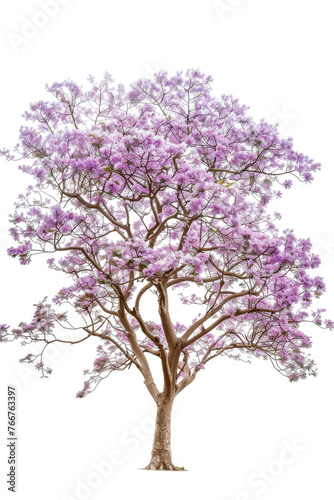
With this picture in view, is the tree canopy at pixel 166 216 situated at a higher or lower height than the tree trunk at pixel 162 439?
higher

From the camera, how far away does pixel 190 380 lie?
845 cm

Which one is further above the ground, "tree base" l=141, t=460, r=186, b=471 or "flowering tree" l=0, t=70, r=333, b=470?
"flowering tree" l=0, t=70, r=333, b=470

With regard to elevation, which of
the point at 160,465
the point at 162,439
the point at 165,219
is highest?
the point at 165,219

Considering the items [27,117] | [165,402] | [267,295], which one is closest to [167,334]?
[165,402]

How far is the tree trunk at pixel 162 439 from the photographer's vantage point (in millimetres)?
7531

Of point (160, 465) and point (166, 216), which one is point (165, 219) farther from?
point (160, 465)

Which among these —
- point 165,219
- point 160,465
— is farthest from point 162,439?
point 165,219

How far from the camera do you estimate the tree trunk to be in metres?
7.53

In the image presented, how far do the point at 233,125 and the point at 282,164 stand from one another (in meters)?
0.85

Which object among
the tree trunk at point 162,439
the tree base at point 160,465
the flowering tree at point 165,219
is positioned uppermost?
the flowering tree at point 165,219

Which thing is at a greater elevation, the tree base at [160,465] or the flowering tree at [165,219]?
the flowering tree at [165,219]

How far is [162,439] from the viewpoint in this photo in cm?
763

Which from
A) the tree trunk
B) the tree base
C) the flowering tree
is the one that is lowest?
the tree base

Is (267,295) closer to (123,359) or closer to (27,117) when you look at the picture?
(123,359)
